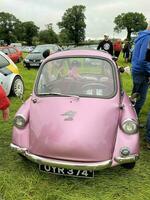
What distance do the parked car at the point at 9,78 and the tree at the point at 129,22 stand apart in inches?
4209

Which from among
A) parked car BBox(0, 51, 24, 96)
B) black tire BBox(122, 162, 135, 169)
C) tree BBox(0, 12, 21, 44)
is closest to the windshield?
black tire BBox(122, 162, 135, 169)

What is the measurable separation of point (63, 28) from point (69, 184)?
367 feet

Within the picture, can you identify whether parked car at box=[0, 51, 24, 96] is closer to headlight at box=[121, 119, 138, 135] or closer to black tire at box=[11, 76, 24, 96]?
black tire at box=[11, 76, 24, 96]

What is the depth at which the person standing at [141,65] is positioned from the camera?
708cm

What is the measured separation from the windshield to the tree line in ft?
321

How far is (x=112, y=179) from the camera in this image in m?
5.38

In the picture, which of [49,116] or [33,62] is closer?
[49,116]

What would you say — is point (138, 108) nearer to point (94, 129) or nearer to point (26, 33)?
point (94, 129)

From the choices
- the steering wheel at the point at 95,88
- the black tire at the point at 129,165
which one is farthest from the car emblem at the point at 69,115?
the black tire at the point at 129,165

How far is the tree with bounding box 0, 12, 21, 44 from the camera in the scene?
384 feet

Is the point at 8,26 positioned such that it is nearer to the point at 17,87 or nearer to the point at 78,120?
the point at 17,87

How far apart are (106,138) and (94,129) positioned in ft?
0.63

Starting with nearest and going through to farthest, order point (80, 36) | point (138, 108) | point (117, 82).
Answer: point (117, 82) < point (138, 108) < point (80, 36)

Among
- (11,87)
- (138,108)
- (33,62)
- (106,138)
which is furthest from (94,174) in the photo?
(33,62)
